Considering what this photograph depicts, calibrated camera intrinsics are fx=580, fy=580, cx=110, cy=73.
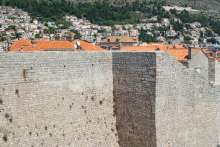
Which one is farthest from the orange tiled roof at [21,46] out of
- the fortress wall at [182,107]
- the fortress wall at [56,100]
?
the fortress wall at [56,100]

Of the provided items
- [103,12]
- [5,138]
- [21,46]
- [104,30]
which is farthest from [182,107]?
[103,12]

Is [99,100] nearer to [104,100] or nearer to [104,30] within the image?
[104,100]

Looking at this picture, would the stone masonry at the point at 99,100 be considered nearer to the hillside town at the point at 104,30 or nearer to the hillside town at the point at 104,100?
the hillside town at the point at 104,100

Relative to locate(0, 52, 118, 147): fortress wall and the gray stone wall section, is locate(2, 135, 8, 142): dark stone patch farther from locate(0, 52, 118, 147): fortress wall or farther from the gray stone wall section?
the gray stone wall section

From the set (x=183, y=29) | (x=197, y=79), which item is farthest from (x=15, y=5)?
(x=197, y=79)

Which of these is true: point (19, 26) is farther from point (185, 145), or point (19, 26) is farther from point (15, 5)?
point (185, 145)

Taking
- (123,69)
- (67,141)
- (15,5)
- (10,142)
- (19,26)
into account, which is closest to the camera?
(10,142)

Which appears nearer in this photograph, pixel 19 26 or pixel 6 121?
pixel 6 121
